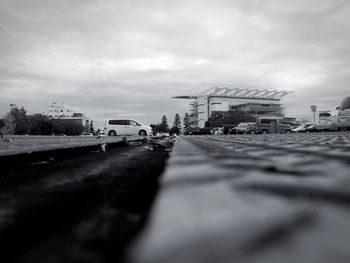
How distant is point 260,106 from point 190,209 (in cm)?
11890

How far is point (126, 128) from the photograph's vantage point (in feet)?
90.9

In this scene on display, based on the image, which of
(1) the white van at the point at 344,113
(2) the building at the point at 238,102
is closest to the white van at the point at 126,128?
(1) the white van at the point at 344,113

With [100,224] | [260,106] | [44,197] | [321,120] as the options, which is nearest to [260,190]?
[100,224]

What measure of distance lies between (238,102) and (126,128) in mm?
95878

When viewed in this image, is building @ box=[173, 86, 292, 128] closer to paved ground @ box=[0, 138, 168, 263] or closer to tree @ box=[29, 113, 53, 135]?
tree @ box=[29, 113, 53, 135]

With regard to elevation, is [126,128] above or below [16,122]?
below

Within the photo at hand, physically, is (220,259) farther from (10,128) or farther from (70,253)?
(10,128)

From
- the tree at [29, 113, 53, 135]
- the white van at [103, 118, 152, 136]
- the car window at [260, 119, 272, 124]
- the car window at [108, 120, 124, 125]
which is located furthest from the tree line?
the car window at [260, 119, 272, 124]

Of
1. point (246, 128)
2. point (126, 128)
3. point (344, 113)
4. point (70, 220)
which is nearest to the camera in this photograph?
point (70, 220)

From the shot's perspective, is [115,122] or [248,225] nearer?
[248,225]

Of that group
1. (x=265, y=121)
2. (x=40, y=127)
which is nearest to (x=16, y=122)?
(x=40, y=127)

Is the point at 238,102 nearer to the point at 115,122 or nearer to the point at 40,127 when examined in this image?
the point at 40,127

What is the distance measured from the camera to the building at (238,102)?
115 metres

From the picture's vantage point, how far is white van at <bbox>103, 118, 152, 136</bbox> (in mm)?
27453
